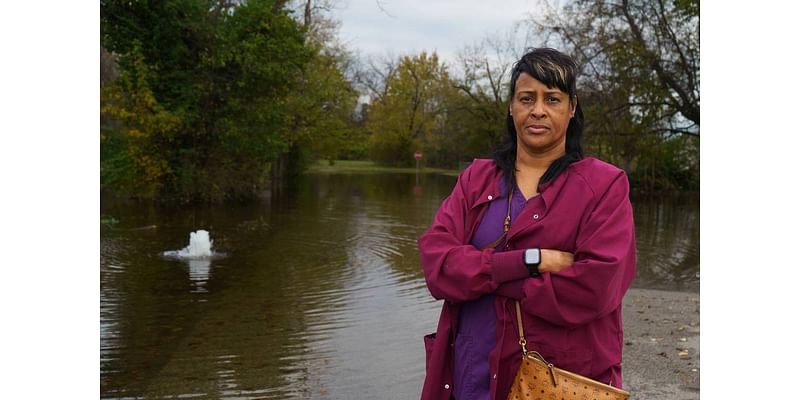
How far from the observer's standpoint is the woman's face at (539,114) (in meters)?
2.44

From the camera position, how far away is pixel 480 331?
241cm

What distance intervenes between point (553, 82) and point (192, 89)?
19.6 meters

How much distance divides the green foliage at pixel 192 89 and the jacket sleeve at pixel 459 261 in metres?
18.6

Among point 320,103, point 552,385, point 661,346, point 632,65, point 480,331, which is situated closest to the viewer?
point 552,385

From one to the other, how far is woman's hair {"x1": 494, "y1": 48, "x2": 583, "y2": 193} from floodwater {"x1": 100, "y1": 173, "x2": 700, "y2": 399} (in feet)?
9.89

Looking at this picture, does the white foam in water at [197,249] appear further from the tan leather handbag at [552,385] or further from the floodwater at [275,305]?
the tan leather handbag at [552,385]

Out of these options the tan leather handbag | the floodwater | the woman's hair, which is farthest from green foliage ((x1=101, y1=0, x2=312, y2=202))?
the tan leather handbag

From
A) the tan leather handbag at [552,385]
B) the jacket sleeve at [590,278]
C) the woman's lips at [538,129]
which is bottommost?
the tan leather handbag at [552,385]

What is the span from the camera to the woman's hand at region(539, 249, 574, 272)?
230 centimetres

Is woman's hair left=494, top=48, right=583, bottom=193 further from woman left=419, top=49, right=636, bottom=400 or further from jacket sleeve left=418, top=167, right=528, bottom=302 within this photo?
jacket sleeve left=418, top=167, right=528, bottom=302

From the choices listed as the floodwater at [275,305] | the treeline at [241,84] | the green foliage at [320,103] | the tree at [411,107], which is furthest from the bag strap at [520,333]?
the tree at [411,107]

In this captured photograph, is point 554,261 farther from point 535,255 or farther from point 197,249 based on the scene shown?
point 197,249

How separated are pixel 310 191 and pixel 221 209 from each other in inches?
331

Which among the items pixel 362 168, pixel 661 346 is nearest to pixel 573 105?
pixel 661 346
